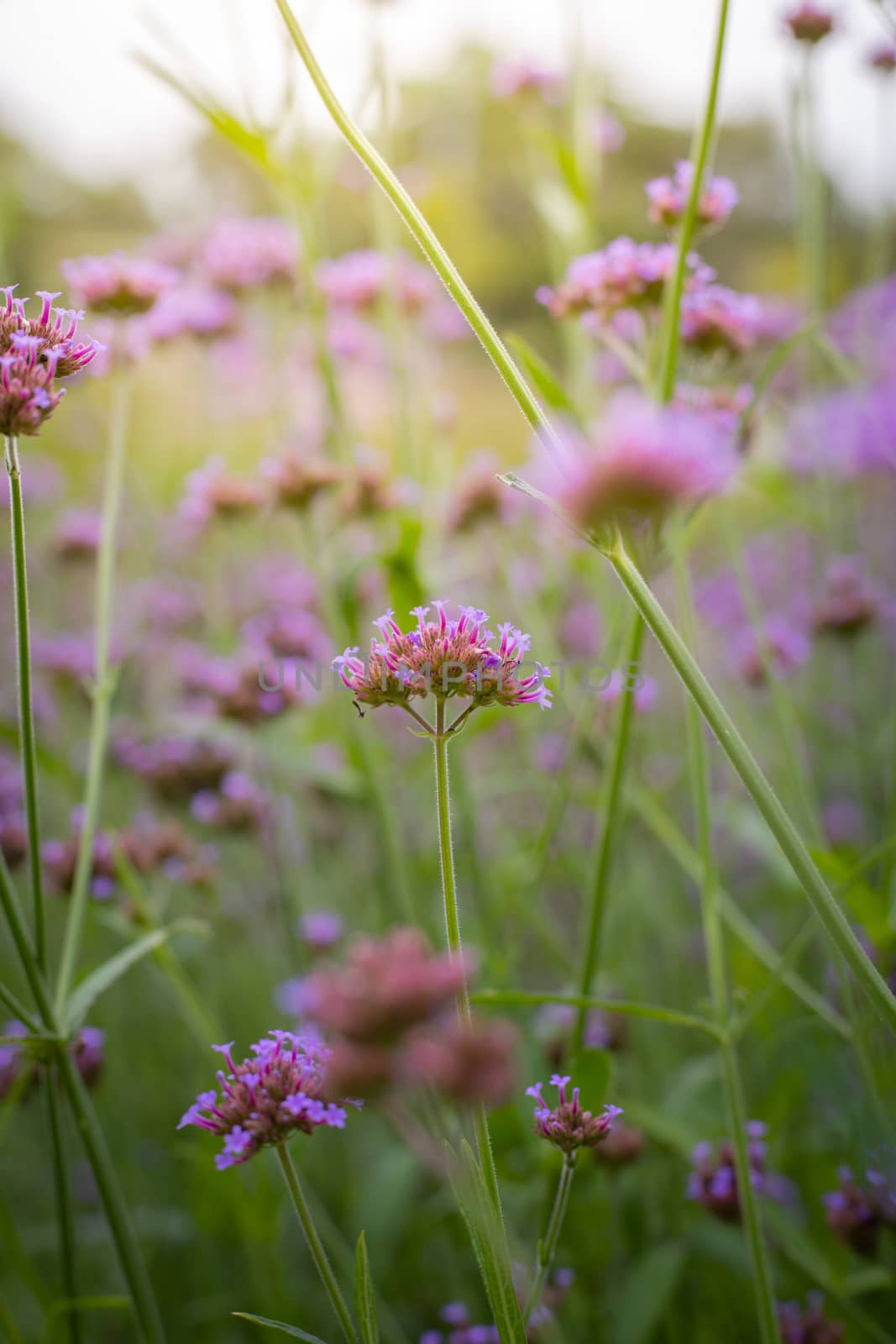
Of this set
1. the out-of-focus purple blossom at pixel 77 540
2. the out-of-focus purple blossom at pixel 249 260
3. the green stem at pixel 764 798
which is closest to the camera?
the green stem at pixel 764 798

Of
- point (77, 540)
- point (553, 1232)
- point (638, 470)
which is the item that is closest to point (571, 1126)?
point (553, 1232)

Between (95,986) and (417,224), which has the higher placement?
(417,224)

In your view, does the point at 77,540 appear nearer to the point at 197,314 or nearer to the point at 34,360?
the point at 197,314

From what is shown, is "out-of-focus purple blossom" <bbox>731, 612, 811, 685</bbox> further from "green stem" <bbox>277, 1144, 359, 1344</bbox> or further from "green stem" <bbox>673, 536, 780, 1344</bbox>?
"green stem" <bbox>277, 1144, 359, 1344</bbox>

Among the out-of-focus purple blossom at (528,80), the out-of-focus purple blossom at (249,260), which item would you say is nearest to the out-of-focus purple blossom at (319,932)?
the out-of-focus purple blossom at (249,260)

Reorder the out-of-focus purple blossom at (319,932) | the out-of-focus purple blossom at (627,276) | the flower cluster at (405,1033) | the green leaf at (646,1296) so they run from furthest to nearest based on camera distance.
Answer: the out-of-focus purple blossom at (319,932), the green leaf at (646,1296), the out-of-focus purple blossom at (627,276), the flower cluster at (405,1033)

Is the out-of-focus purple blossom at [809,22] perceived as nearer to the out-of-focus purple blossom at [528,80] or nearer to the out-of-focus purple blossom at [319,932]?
the out-of-focus purple blossom at [528,80]

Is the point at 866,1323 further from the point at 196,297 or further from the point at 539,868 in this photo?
the point at 196,297

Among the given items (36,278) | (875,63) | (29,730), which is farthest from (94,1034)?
(36,278)
